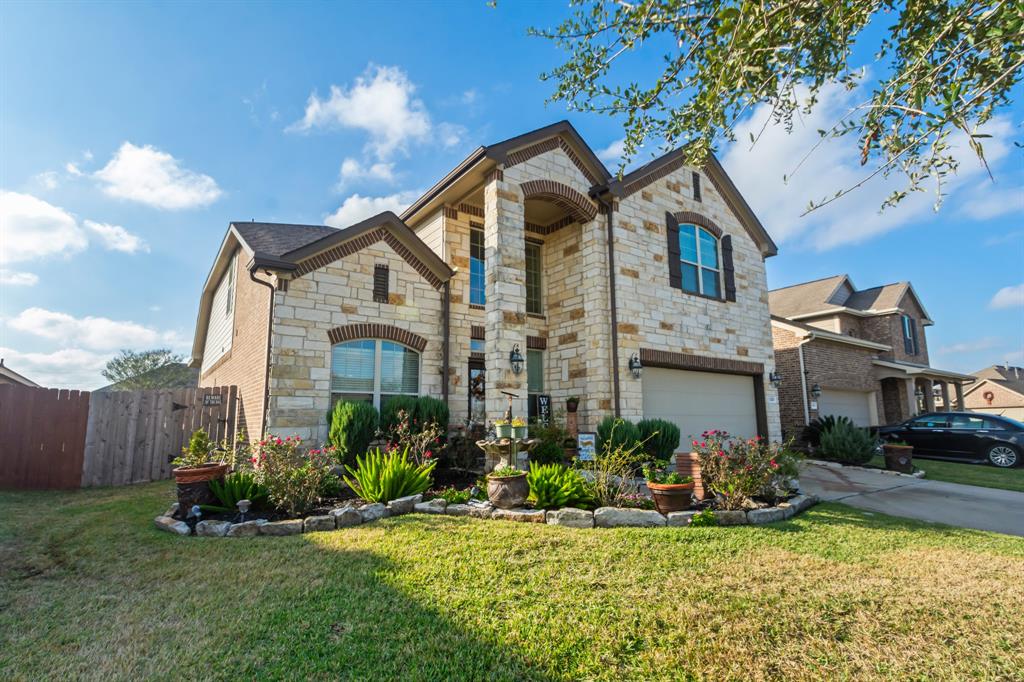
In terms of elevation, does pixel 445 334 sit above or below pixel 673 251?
below

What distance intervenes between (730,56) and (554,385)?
27.3 feet

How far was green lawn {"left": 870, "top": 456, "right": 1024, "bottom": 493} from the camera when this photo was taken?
9.76 metres

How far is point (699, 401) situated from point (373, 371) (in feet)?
26.7

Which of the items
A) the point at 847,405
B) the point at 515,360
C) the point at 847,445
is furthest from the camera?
the point at 847,405

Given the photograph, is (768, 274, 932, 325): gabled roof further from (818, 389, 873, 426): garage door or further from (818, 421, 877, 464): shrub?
(818, 421, 877, 464): shrub

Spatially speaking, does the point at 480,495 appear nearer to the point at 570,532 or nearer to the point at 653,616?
→ the point at 570,532

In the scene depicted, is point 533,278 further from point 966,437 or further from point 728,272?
point 966,437

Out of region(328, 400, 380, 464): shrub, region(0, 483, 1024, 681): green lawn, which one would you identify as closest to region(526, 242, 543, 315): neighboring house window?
region(328, 400, 380, 464): shrub

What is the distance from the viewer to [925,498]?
316 inches

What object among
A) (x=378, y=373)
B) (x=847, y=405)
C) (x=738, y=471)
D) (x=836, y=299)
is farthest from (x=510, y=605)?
(x=836, y=299)

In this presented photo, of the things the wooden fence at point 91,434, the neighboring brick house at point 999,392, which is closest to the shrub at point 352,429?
the wooden fence at point 91,434

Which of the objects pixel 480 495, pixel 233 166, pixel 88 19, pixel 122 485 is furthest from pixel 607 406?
pixel 88 19

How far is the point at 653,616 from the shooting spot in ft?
10.7

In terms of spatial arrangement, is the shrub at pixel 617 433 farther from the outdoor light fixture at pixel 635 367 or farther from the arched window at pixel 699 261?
the arched window at pixel 699 261
